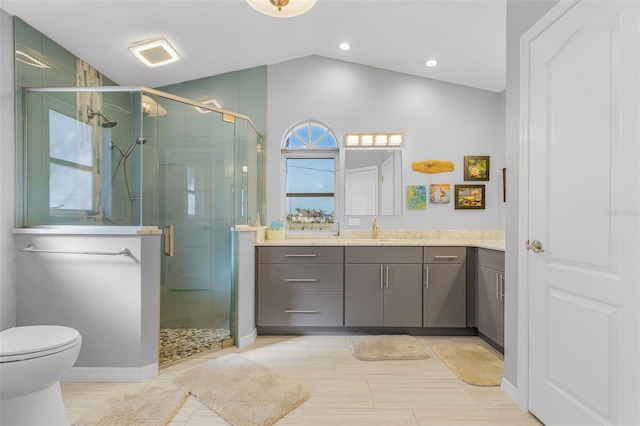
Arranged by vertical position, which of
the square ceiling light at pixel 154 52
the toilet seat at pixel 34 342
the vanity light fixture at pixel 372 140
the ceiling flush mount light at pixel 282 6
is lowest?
the toilet seat at pixel 34 342

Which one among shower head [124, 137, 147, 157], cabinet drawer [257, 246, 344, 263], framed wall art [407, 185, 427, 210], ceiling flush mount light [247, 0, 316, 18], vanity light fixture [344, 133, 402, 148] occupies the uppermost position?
ceiling flush mount light [247, 0, 316, 18]

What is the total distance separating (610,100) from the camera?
132cm

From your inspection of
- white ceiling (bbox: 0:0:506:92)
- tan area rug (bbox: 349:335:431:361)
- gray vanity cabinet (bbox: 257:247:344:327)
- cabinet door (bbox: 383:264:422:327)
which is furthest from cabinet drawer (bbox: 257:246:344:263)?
white ceiling (bbox: 0:0:506:92)

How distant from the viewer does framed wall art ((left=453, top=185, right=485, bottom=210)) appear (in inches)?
136

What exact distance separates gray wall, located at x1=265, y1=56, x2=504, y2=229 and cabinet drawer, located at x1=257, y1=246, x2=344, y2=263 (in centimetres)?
62

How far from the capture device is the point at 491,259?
2.68 metres

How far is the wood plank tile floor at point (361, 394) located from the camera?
5.66 feet

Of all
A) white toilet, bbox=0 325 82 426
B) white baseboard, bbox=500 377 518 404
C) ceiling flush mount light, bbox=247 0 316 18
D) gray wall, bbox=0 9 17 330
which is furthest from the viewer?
gray wall, bbox=0 9 17 330

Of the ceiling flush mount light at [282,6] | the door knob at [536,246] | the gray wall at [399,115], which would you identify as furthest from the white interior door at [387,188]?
the ceiling flush mount light at [282,6]

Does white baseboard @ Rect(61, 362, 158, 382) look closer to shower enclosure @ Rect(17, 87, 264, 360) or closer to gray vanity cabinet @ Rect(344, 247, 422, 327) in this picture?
shower enclosure @ Rect(17, 87, 264, 360)

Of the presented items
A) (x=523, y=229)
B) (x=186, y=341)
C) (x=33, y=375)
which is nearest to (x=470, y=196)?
(x=523, y=229)

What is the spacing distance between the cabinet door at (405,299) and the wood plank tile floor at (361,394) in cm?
42

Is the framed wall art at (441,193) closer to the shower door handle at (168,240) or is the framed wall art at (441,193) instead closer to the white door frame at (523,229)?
the white door frame at (523,229)

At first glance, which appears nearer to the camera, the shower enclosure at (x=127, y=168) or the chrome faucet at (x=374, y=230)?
the shower enclosure at (x=127, y=168)
